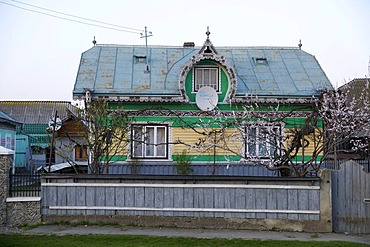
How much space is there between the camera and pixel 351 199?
41.8ft

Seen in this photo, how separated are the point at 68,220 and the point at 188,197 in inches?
131

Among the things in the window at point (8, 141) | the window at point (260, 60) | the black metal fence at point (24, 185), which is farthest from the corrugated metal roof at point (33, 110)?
the black metal fence at point (24, 185)

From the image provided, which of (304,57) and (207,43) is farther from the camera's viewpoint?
(304,57)

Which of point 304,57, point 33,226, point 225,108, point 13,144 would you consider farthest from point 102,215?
point 13,144

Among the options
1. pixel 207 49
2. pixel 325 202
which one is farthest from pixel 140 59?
pixel 325 202

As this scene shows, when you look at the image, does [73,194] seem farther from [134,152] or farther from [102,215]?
[134,152]

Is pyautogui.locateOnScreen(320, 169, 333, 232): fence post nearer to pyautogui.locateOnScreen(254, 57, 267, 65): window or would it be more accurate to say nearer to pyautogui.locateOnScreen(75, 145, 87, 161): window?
pyautogui.locateOnScreen(254, 57, 267, 65): window

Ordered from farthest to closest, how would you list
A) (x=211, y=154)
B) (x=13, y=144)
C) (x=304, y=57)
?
(x=13, y=144) → (x=304, y=57) → (x=211, y=154)

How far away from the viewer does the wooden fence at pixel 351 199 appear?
1268cm

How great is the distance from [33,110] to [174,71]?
33.8 meters

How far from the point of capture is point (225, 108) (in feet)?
62.3

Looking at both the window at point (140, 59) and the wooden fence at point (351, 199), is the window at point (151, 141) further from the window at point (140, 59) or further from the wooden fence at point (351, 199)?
the wooden fence at point (351, 199)

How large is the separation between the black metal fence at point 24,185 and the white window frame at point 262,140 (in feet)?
23.2

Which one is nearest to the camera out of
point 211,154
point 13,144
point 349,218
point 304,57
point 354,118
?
point 349,218
